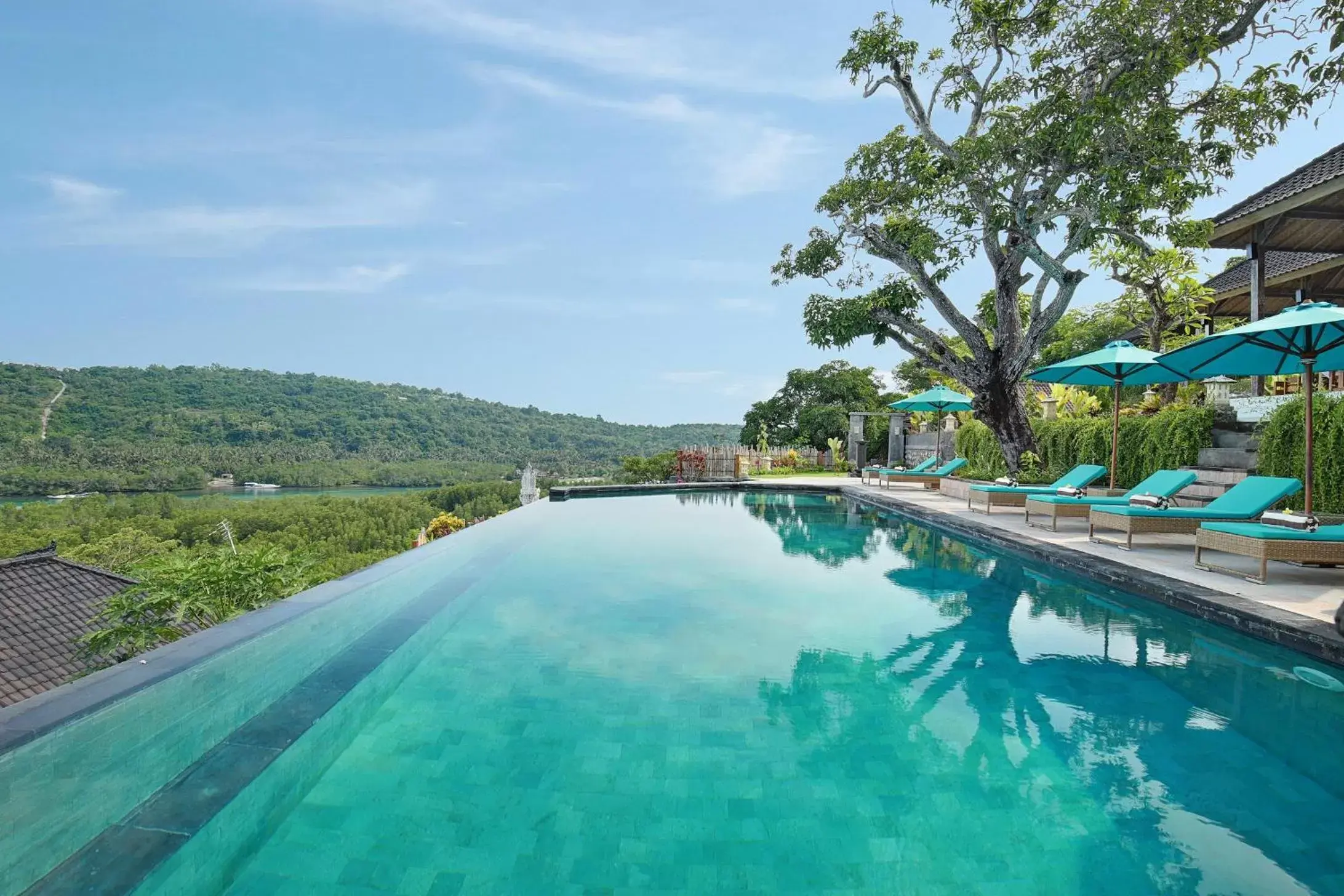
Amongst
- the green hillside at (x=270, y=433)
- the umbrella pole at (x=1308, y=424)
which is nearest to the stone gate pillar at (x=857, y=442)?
the green hillside at (x=270, y=433)

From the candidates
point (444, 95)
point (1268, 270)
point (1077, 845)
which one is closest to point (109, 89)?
point (444, 95)

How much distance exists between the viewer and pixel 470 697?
351cm

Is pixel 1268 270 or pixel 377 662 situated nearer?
pixel 377 662

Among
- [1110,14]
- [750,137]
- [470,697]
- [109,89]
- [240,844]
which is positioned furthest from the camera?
[109,89]

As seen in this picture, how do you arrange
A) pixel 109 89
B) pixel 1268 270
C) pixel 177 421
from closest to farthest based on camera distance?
pixel 1268 270 < pixel 109 89 < pixel 177 421

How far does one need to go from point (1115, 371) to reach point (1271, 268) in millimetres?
7565

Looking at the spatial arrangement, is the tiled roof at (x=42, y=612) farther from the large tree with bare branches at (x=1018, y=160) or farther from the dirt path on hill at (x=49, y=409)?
the dirt path on hill at (x=49, y=409)

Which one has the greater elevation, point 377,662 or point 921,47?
point 921,47

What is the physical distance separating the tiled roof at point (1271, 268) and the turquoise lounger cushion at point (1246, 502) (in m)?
8.23

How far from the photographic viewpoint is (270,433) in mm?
42969

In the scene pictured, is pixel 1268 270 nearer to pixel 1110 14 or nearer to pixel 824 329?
pixel 1110 14

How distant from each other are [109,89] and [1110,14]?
22.4 metres

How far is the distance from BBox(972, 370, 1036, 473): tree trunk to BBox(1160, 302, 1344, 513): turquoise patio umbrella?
4.72 m

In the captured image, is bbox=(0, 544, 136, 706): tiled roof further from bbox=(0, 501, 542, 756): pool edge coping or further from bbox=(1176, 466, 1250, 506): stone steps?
bbox=(1176, 466, 1250, 506): stone steps
